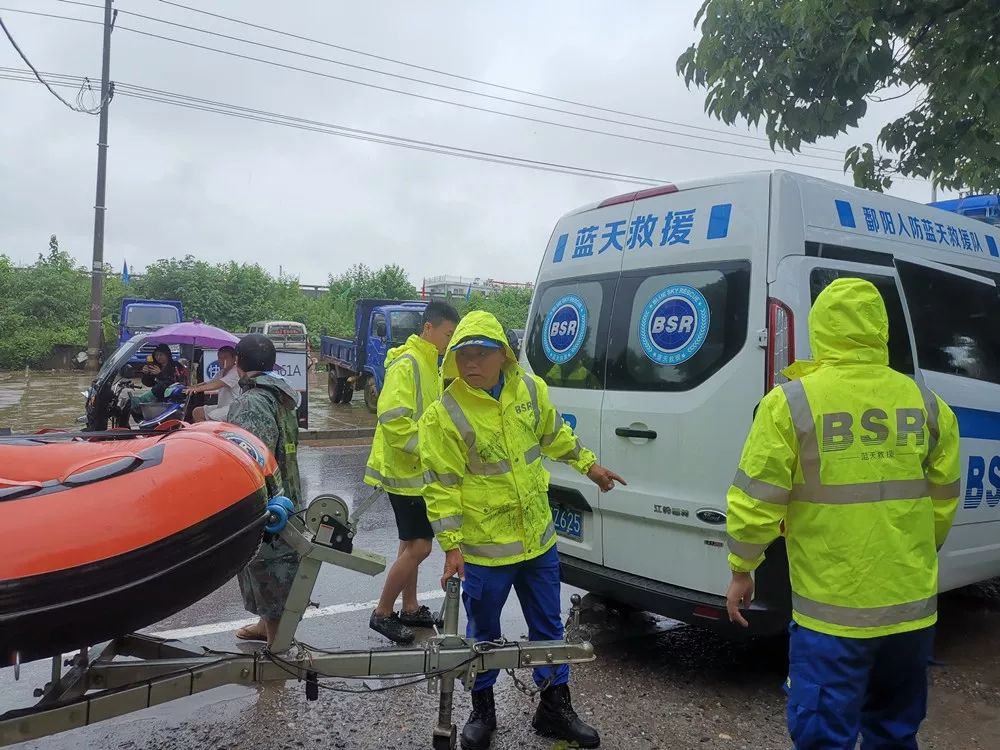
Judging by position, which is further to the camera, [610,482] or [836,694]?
[610,482]

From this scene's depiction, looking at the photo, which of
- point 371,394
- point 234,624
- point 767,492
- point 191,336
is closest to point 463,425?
point 767,492

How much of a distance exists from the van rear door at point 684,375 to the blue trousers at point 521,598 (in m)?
0.57

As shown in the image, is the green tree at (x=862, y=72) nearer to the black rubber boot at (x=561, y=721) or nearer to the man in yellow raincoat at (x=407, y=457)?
the man in yellow raincoat at (x=407, y=457)

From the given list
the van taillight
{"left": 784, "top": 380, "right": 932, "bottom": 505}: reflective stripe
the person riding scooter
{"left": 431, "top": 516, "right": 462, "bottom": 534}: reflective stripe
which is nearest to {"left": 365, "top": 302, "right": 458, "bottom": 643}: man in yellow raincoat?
{"left": 431, "top": 516, "right": 462, "bottom": 534}: reflective stripe

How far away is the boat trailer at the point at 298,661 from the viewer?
2461mm

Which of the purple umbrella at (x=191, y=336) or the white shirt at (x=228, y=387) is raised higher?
the purple umbrella at (x=191, y=336)

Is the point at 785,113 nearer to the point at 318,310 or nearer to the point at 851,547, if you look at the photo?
the point at 851,547

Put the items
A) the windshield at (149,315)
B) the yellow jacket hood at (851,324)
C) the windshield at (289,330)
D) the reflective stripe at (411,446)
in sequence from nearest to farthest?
1. the yellow jacket hood at (851,324)
2. the reflective stripe at (411,446)
3. the windshield at (149,315)
4. the windshield at (289,330)

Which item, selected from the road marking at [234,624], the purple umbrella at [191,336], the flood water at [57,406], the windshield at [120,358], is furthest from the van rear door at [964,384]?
the flood water at [57,406]

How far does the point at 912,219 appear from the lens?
3932 millimetres

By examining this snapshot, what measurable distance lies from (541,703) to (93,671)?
1655 mm

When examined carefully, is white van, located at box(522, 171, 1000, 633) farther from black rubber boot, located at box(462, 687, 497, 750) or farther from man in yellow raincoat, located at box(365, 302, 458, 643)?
black rubber boot, located at box(462, 687, 497, 750)

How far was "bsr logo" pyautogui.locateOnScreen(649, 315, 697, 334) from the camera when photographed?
3.45 metres

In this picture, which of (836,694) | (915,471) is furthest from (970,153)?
(836,694)
